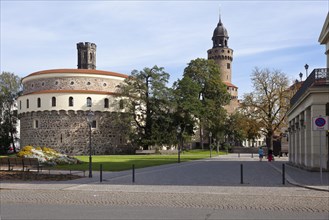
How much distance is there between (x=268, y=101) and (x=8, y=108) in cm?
5122

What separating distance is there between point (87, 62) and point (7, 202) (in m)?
77.5

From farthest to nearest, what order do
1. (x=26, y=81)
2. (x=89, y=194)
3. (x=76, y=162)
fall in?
(x=26, y=81), (x=76, y=162), (x=89, y=194)

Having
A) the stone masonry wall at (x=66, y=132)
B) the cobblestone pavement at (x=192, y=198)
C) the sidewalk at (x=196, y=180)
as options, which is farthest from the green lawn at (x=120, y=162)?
the stone masonry wall at (x=66, y=132)

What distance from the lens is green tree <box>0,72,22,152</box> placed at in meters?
79.1

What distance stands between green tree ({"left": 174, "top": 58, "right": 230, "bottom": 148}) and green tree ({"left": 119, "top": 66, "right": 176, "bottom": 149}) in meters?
2.97

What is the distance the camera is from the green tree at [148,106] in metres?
68.3

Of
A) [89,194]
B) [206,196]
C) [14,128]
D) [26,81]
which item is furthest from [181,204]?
[14,128]

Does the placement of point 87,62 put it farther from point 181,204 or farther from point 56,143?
point 181,204

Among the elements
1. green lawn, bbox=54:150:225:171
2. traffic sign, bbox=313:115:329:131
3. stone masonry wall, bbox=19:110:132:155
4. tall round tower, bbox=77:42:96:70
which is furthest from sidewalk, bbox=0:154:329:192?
tall round tower, bbox=77:42:96:70

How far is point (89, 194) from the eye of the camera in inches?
550

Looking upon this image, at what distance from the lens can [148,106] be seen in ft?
229

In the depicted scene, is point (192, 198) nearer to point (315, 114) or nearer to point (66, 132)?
point (315, 114)

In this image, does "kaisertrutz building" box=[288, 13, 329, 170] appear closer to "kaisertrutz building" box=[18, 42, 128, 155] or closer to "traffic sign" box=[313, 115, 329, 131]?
"traffic sign" box=[313, 115, 329, 131]

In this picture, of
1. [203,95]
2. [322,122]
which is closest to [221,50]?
[203,95]
